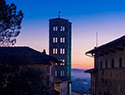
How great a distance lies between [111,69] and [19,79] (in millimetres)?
7234

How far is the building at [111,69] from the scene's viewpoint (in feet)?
66.6

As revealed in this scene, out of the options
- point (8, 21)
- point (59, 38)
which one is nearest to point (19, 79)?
point (8, 21)

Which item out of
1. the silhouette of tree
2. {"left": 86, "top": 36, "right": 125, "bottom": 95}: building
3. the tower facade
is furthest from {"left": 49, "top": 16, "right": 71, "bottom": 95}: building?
the silhouette of tree

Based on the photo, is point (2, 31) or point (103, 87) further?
point (103, 87)

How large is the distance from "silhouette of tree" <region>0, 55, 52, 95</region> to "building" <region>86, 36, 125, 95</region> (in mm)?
4862

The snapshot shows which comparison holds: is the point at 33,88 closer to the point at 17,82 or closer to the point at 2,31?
the point at 17,82

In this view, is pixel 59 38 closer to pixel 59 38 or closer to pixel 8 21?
pixel 59 38

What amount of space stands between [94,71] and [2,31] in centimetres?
1109

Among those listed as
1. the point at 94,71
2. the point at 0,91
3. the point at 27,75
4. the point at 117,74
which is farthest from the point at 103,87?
the point at 0,91

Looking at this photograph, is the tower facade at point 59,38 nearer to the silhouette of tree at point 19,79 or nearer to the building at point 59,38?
the building at point 59,38

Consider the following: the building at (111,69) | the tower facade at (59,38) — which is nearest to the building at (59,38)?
the tower facade at (59,38)

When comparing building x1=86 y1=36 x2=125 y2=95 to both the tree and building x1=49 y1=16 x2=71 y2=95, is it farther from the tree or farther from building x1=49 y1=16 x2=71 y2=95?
building x1=49 y1=16 x2=71 y2=95

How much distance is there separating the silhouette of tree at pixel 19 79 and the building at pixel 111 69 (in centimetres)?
486

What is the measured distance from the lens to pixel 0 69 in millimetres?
19547
